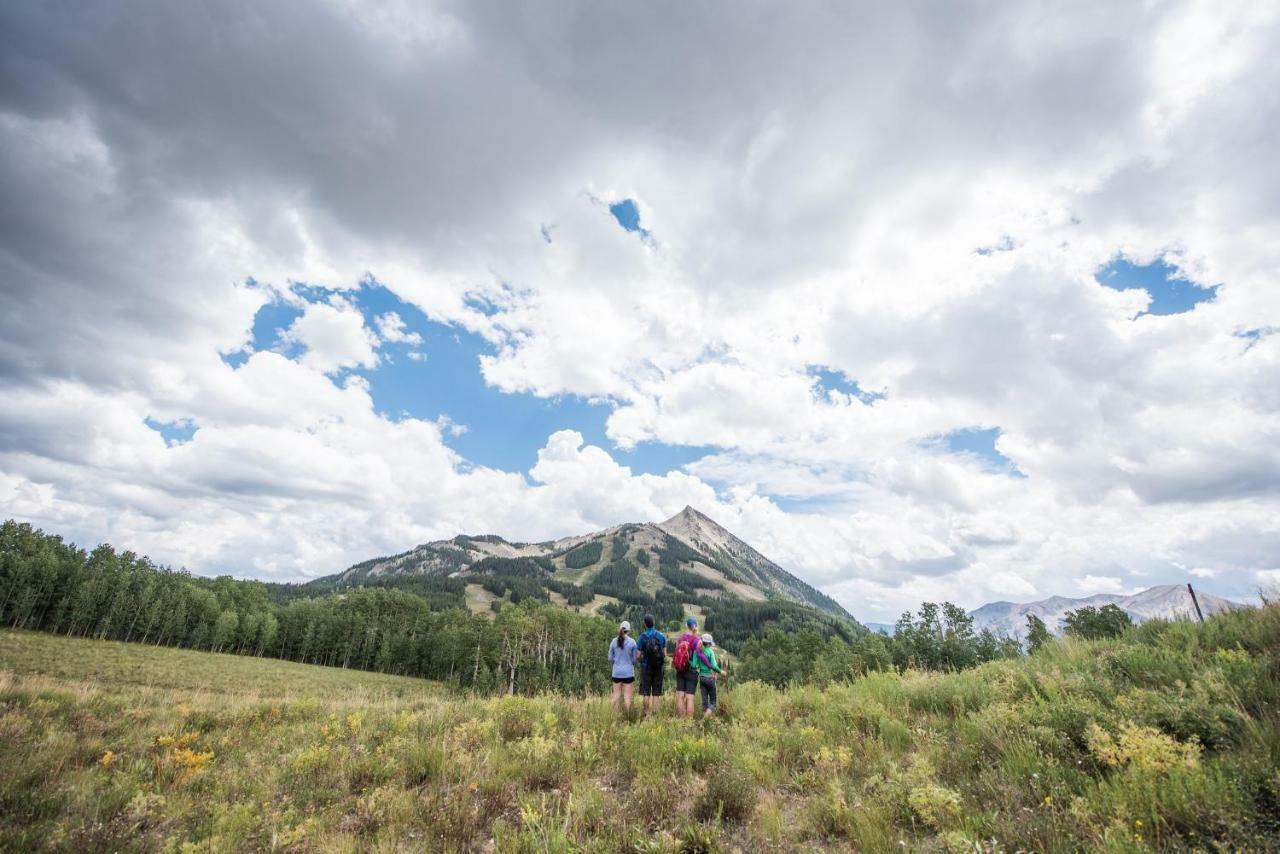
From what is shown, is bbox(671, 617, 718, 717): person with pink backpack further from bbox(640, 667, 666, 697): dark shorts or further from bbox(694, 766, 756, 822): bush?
bbox(694, 766, 756, 822): bush

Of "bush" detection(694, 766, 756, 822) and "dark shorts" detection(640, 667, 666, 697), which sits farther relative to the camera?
"dark shorts" detection(640, 667, 666, 697)

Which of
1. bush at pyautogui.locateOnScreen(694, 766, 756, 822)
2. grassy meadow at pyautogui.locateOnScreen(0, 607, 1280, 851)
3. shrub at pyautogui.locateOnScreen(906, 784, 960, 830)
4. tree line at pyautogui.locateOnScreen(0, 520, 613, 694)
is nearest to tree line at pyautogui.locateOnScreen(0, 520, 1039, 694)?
tree line at pyautogui.locateOnScreen(0, 520, 613, 694)

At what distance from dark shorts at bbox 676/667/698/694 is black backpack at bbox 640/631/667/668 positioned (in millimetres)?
691

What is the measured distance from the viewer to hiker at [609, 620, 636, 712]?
12.4 meters

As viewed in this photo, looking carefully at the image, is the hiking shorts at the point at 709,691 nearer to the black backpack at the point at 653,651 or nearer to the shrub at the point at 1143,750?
the black backpack at the point at 653,651

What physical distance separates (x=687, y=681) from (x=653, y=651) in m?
1.16

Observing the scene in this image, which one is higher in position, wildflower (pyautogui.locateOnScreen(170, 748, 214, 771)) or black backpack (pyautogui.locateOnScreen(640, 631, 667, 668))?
black backpack (pyautogui.locateOnScreen(640, 631, 667, 668))

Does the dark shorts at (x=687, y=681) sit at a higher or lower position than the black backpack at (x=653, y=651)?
lower

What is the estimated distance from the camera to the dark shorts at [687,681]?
1235cm

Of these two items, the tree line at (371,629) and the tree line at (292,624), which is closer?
the tree line at (371,629)

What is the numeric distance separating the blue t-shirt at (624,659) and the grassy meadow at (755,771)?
182 centimetres

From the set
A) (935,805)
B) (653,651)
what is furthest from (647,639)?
(935,805)

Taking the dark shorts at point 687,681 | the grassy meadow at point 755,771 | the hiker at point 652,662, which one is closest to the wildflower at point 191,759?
the grassy meadow at point 755,771

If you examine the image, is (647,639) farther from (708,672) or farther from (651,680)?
(708,672)
